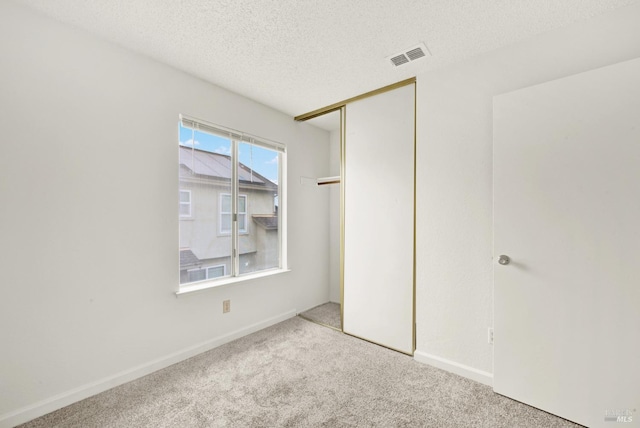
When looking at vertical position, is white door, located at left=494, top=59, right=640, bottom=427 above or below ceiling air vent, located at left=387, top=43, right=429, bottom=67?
below

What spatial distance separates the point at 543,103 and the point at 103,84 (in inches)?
114

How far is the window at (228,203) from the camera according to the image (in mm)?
2336

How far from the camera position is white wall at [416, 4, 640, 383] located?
1.77 m

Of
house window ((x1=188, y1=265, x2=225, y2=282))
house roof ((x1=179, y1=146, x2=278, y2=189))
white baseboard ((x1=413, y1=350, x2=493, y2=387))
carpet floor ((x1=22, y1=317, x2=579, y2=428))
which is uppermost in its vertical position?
house roof ((x1=179, y1=146, x2=278, y2=189))

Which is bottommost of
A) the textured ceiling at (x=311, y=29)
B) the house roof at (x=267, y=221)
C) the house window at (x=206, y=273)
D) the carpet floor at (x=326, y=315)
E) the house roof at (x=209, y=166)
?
the carpet floor at (x=326, y=315)

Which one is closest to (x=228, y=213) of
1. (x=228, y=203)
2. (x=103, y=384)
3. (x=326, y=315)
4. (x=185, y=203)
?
(x=228, y=203)

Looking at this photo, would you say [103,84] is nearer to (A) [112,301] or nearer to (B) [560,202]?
(A) [112,301]

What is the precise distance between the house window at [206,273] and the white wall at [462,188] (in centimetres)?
184

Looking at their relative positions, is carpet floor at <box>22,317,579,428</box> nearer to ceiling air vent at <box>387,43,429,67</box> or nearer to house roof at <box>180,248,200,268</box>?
house roof at <box>180,248,200,268</box>

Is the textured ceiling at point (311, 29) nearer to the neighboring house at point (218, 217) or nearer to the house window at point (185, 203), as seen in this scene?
the neighboring house at point (218, 217)

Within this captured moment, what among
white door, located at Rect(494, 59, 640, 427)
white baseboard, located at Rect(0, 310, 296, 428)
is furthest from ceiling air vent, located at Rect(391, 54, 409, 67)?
white baseboard, located at Rect(0, 310, 296, 428)

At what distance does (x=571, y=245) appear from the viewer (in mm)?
1550

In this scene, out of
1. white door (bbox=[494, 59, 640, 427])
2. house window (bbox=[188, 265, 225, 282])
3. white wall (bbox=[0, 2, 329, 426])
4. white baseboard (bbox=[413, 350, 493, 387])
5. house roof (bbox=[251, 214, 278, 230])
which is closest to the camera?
white door (bbox=[494, 59, 640, 427])

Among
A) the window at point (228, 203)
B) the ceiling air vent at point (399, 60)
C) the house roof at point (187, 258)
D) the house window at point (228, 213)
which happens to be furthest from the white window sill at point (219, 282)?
the ceiling air vent at point (399, 60)
